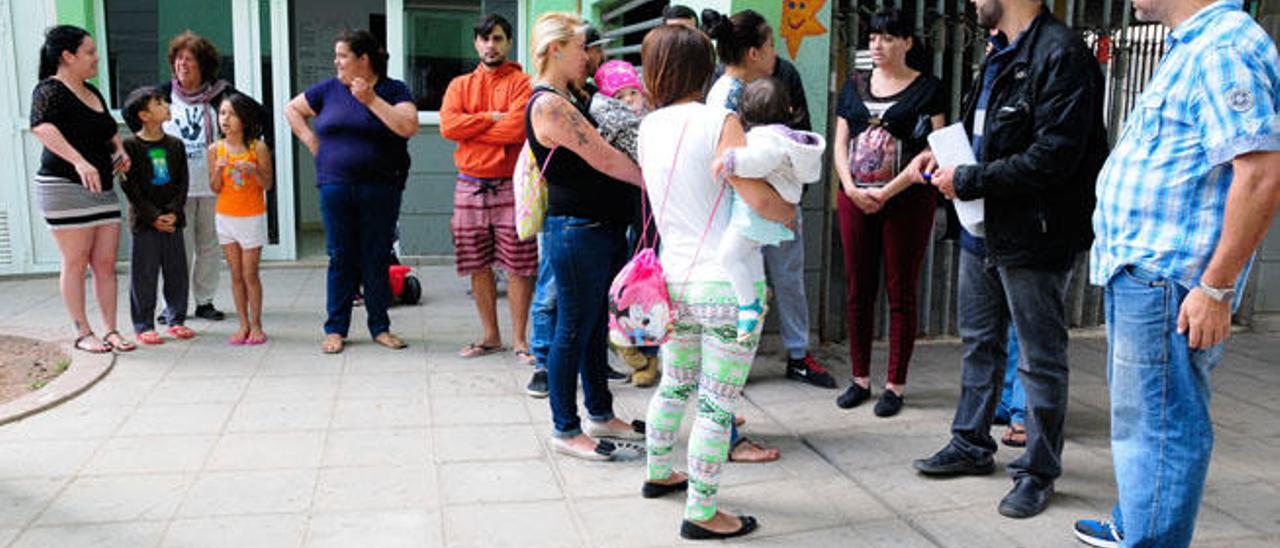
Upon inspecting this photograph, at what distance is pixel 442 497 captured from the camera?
3.31m

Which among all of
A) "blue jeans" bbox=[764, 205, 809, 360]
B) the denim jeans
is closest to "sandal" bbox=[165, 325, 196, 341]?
"blue jeans" bbox=[764, 205, 809, 360]

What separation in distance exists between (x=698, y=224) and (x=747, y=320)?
324 millimetres

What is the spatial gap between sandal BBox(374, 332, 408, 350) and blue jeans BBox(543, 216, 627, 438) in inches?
77.4

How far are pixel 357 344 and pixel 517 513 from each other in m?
2.62

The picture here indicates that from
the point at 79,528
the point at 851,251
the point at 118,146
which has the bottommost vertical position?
the point at 79,528

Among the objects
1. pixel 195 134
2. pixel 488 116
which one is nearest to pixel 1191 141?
pixel 488 116

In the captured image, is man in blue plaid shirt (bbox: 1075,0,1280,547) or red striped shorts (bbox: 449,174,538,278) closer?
man in blue plaid shirt (bbox: 1075,0,1280,547)

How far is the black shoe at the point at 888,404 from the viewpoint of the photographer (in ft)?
13.8

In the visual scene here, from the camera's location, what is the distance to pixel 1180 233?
231cm

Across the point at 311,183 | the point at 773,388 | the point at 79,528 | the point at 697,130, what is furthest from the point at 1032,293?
the point at 311,183

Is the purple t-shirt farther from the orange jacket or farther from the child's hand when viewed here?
the child's hand

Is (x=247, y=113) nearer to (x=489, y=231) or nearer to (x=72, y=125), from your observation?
(x=72, y=125)

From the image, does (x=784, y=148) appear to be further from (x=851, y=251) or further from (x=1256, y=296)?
(x=1256, y=296)

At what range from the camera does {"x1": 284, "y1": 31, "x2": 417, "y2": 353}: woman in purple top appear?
503 cm
